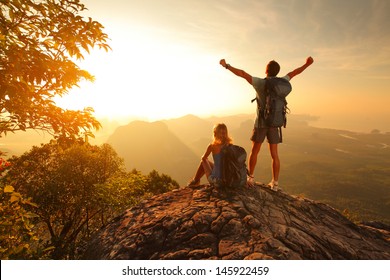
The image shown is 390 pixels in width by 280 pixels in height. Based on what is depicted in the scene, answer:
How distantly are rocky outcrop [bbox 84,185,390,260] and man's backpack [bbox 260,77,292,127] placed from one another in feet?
8.21

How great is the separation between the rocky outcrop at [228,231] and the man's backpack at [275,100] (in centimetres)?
250

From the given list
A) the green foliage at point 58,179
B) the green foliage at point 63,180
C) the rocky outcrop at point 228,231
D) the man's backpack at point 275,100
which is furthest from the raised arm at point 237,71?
the green foliage at point 58,179

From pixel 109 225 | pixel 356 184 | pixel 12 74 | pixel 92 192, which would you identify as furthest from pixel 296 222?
pixel 356 184

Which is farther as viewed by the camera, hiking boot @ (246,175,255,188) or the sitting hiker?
hiking boot @ (246,175,255,188)

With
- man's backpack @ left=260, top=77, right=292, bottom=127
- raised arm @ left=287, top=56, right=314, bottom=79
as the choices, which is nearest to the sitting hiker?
man's backpack @ left=260, top=77, right=292, bottom=127

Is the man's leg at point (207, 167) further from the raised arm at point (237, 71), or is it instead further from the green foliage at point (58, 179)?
the green foliage at point (58, 179)

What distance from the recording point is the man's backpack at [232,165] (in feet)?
22.4

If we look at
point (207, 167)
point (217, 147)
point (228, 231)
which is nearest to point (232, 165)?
point (217, 147)

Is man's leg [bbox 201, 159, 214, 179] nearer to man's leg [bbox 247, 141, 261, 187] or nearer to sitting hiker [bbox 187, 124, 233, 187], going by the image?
sitting hiker [bbox 187, 124, 233, 187]

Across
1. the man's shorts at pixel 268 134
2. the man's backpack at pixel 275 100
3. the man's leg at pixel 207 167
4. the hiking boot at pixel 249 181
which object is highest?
the man's backpack at pixel 275 100

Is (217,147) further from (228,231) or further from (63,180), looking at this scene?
(63,180)

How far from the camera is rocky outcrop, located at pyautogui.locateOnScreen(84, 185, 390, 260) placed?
5.46 m

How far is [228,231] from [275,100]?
3.91m
